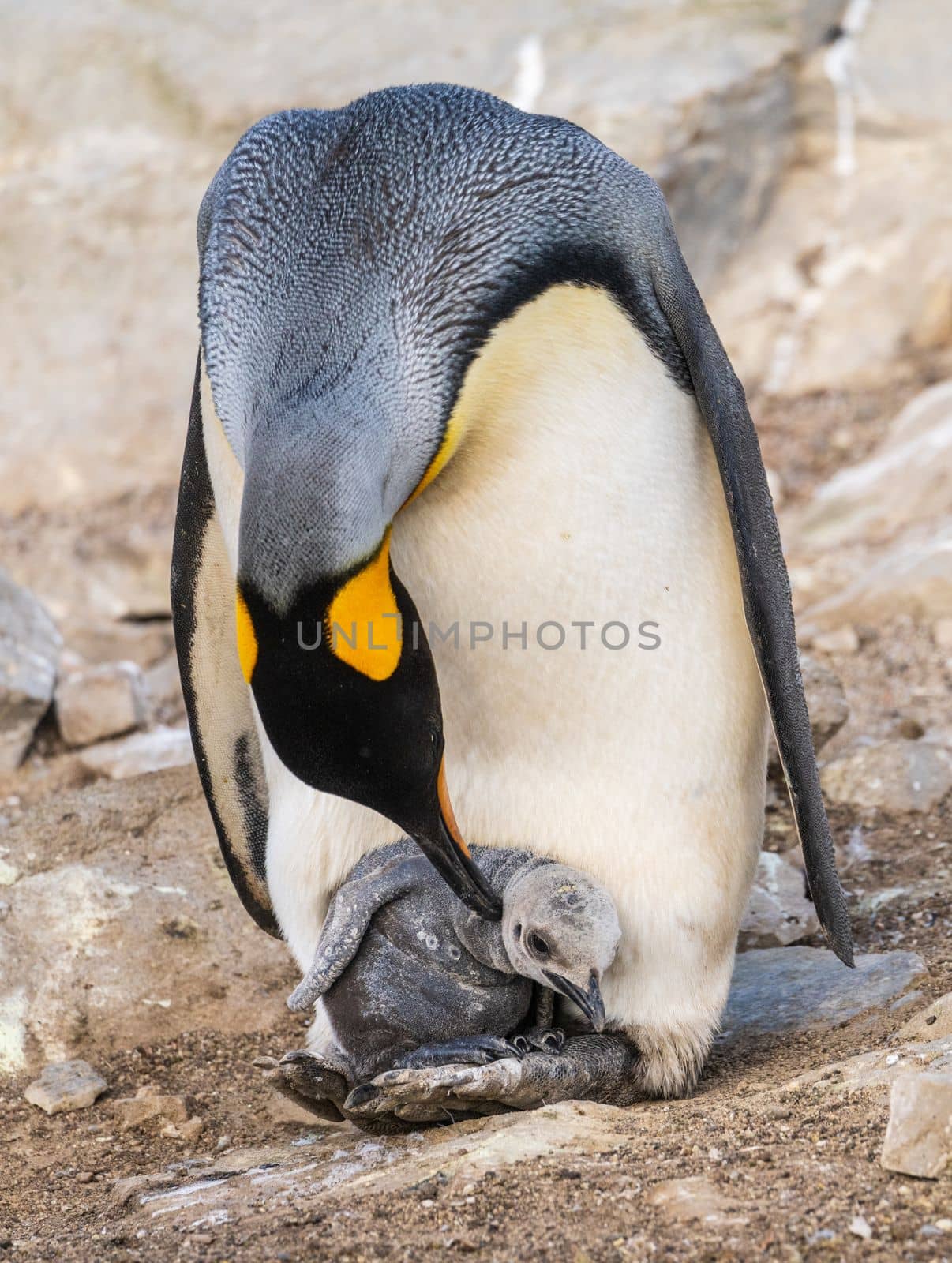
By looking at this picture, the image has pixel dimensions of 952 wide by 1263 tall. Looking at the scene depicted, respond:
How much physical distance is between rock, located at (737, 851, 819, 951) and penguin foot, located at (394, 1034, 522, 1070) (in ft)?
3.15

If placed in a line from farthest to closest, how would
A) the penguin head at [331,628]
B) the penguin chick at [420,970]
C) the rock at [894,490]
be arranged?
the rock at [894,490] → the penguin chick at [420,970] → the penguin head at [331,628]

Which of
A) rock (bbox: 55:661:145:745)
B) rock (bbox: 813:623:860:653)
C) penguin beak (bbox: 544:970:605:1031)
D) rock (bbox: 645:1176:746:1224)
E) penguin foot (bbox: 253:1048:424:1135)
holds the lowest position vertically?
penguin foot (bbox: 253:1048:424:1135)

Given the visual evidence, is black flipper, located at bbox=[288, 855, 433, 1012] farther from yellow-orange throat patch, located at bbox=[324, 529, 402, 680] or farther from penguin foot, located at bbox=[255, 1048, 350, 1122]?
yellow-orange throat patch, located at bbox=[324, 529, 402, 680]

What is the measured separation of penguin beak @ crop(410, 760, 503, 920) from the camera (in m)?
2.21

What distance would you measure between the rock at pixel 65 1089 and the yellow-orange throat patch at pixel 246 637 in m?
1.22

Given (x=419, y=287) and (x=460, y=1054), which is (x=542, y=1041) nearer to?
(x=460, y=1054)

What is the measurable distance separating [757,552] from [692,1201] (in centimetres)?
108

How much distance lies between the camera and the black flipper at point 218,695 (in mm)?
2896

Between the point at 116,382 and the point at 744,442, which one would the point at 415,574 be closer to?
the point at 744,442

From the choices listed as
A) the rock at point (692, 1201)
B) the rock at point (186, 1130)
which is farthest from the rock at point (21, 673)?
A: the rock at point (692, 1201)

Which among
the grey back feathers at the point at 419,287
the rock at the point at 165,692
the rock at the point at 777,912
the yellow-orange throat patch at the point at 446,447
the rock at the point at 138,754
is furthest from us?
the rock at the point at 165,692

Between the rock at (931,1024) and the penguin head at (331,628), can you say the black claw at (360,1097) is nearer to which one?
the penguin head at (331,628)

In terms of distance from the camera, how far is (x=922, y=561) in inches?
196

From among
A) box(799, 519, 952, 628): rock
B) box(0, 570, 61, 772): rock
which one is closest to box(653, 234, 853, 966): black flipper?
box(799, 519, 952, 628): rock
